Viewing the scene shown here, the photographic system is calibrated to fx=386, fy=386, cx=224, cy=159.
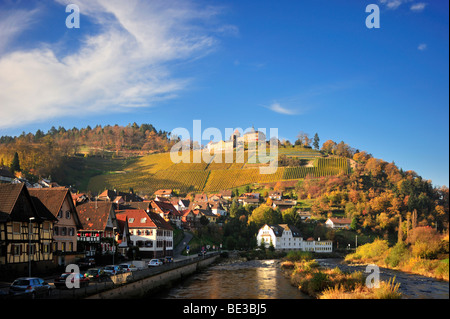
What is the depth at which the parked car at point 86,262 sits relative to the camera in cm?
4747

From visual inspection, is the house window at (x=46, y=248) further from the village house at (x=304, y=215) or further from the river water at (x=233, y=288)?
the village house at (x=304, y=215)

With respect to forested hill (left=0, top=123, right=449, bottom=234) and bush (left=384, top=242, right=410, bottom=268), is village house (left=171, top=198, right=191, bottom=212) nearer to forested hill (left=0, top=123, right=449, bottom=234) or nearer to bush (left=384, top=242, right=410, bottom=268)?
forested hill (left=0, top=123, right=449, bottom=234)

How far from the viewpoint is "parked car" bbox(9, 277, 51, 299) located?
82.7 ft

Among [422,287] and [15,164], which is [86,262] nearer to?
[422,287]

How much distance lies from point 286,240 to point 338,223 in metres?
27.9

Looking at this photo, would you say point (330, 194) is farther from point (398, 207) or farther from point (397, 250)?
point (397, 250)

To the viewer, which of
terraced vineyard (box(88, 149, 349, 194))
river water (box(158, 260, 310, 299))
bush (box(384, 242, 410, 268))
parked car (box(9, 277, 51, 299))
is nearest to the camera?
parked car (box(9, 277, 51, 299))

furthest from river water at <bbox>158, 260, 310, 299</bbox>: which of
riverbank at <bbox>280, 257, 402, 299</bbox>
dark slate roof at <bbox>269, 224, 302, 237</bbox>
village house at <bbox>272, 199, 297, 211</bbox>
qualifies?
village house at <bbox>272, 199, 297, 211</bbox>

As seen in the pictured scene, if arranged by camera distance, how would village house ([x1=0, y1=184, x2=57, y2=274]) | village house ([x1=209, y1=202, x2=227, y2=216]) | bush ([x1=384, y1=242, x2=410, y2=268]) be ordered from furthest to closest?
1. village house ([x1=209, y1=202, x2=227, y2=216])
2. bush ([x1=384, y1=242, x2=410, y2=268])
3. village house ([x1=0, y1=184, x2=57, y2=274])

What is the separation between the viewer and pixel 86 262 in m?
49.5

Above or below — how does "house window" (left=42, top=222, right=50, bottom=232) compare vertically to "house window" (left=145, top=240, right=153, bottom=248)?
above

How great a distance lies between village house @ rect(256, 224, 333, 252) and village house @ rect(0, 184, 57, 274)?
252 ft
